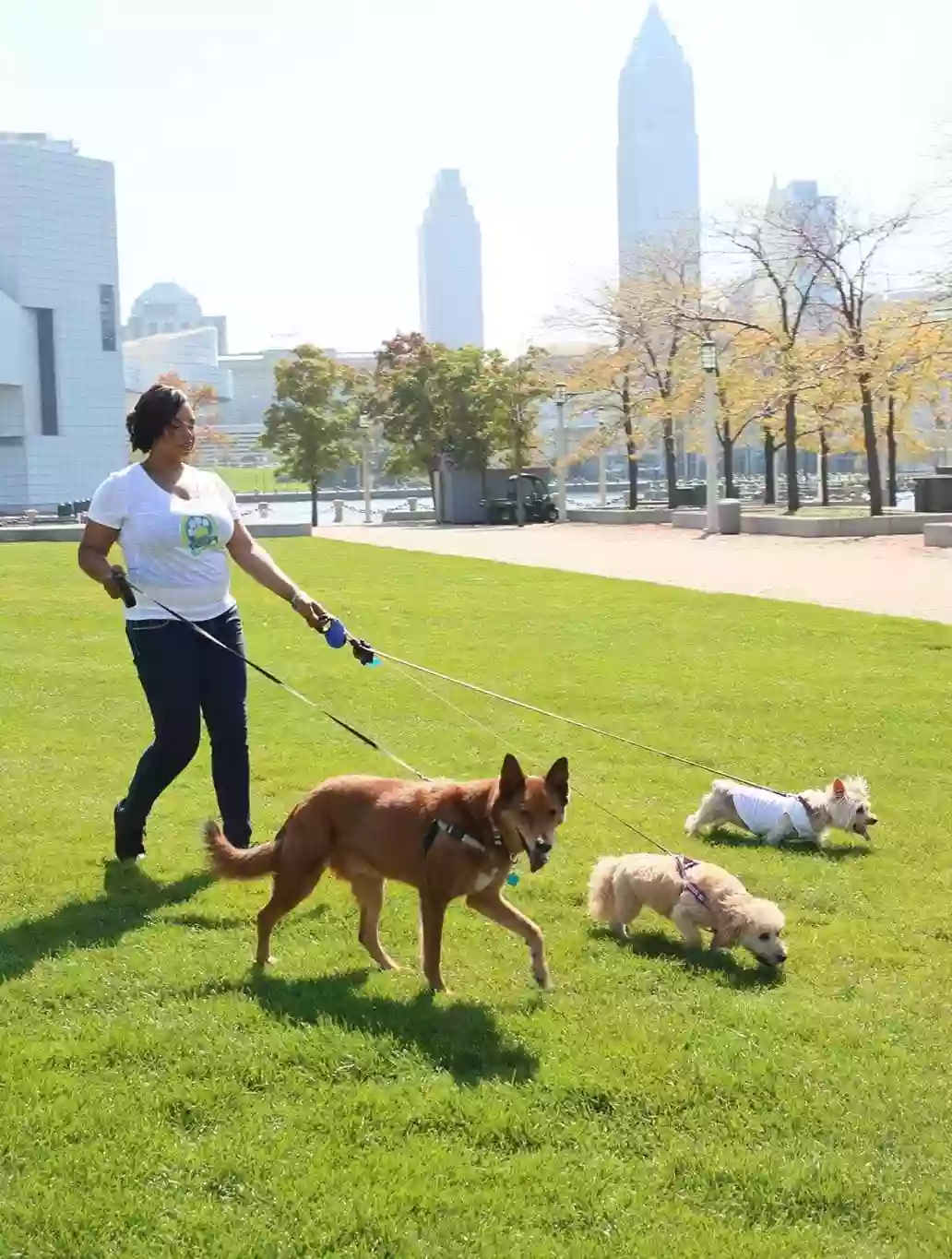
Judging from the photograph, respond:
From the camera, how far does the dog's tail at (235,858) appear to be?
483 cm

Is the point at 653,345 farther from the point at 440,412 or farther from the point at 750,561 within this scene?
the point at 750,561

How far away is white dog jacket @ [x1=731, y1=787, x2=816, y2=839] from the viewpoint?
6.42 meters

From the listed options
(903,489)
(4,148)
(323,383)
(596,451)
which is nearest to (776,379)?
(596,451)

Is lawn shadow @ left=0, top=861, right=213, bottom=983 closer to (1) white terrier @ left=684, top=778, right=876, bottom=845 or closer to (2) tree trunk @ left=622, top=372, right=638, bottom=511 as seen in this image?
(1) white terrier @ left=684, top=778, right=876, bottom=845

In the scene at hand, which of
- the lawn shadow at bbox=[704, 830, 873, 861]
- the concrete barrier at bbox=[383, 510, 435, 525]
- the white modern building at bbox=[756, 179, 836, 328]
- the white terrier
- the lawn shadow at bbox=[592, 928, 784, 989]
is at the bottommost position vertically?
the lawn shadow at bbox=[592, 928, 784, 989]

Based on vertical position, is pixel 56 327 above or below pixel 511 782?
above

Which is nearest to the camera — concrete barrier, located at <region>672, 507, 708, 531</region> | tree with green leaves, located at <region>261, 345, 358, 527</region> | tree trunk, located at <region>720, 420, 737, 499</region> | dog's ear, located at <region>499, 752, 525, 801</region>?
dog's ear, located at <region>499, 752, 525, 801</region>

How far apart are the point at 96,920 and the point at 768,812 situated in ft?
10.4

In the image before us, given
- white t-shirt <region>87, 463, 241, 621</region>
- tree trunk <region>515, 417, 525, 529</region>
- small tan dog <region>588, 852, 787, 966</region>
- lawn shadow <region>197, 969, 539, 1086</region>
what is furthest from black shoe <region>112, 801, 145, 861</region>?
tree trunk <region>515, 417, 525, 529</region>

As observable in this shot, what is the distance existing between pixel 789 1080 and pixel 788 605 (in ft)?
42.9

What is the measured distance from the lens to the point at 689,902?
496 centimetres

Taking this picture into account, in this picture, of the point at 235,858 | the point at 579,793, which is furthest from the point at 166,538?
the point at 579,793

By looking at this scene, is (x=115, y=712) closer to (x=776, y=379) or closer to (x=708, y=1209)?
(x=708, y=1209)

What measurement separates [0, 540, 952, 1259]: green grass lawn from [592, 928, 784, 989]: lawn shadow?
16mm
